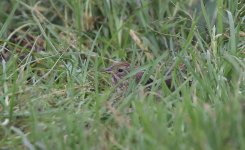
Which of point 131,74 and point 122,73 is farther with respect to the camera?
point 122,73

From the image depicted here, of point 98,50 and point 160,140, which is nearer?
point 160,140

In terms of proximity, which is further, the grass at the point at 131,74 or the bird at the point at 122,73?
the bird at the point at 122,73

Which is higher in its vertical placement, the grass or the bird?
the grass

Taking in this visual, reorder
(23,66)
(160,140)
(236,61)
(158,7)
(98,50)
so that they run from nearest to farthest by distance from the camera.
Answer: (160,140) → (236,61) → (23,66) → (98,50) → (158,7)

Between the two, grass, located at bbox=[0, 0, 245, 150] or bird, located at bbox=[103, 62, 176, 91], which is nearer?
grass, located at bbox=[0, 0, 245, 150]

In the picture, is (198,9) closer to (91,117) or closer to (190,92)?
(190,92)

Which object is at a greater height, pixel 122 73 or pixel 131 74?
pixel 131 74

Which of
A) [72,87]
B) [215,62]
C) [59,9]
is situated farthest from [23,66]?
[59,9]

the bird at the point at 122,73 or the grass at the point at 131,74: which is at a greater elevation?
the grass at the point at 131,74
